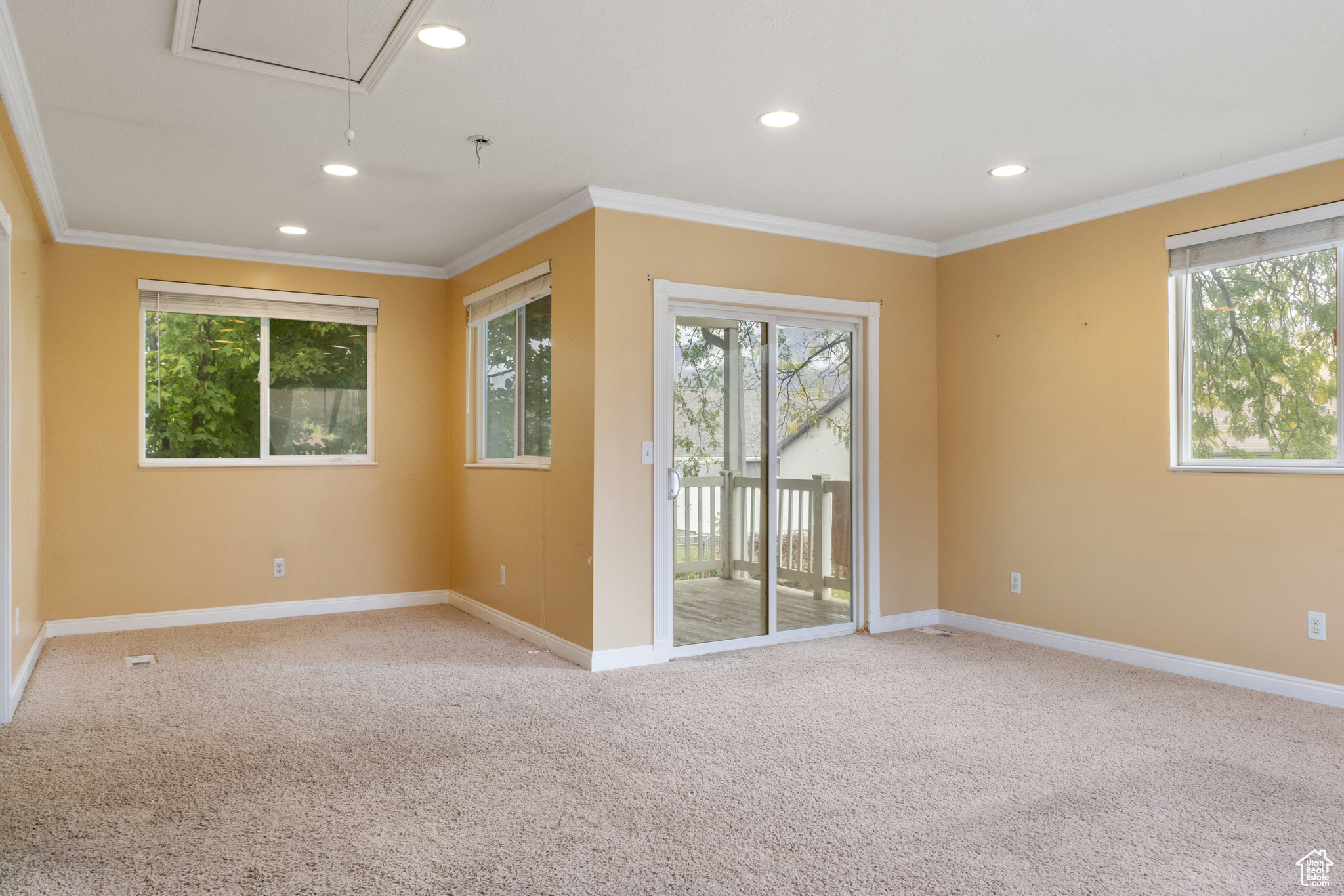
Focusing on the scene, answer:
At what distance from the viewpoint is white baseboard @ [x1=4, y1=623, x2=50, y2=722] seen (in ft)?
11.1

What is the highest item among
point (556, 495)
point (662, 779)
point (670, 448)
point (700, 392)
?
point (700, 392)

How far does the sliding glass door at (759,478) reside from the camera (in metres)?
4.50

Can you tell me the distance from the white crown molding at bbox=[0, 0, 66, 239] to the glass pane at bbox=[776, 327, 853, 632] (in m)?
3.42

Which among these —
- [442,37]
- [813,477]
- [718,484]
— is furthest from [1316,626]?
[442,37]

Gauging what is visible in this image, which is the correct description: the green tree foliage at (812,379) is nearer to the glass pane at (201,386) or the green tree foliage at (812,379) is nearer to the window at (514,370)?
the window at (514,370)

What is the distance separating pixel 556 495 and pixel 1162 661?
3.09 meters

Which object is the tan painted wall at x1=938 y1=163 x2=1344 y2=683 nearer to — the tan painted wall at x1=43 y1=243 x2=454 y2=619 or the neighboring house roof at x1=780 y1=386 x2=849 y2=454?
the neighboring house roof at x1=780 y1=386 x2=849 y2=454

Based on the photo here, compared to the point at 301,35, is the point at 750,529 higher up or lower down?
lower down

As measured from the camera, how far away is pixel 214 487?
5.35m

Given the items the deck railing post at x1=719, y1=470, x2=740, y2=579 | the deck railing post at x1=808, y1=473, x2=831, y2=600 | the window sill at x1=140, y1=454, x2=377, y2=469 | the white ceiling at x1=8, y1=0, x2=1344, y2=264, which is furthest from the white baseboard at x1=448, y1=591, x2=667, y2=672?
the white ceiling at x1=8, y1=0, x2=1344, y2=264

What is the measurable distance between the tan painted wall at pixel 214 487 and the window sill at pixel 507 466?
0.69 m

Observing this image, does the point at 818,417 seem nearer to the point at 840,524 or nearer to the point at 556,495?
the point at 840,524

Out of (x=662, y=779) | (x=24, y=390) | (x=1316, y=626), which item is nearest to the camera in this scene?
(x=662, y=779)

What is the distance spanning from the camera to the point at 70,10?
240cm
